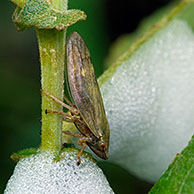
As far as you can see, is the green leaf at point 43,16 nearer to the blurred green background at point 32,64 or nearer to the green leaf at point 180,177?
the green leaf at point 180,177

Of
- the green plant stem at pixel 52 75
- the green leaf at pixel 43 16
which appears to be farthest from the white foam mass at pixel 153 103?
the green leaf at pixel 43 16

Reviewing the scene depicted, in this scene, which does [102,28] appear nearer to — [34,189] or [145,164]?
[145,164]

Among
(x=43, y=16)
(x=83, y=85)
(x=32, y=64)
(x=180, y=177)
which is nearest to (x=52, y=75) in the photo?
(x=43, y=16)

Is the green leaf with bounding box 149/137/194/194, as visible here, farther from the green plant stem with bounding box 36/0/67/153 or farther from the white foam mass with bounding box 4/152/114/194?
the green plant stem with bounding box 36/0/67/153

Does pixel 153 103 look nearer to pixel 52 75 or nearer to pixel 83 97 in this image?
pixel 83 97

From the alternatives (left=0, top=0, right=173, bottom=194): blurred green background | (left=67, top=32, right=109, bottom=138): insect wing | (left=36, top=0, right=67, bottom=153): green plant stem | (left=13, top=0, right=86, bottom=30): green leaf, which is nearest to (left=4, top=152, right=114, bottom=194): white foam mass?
(left=36, top=0, right=67, bottom=153): green plant stem

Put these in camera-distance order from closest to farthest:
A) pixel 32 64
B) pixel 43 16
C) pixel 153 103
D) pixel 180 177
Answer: pixel 43 16
pixel 180 177
pixel 153 103
pixel 32 64

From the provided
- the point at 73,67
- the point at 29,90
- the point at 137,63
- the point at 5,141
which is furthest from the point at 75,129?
the point at 29,90
